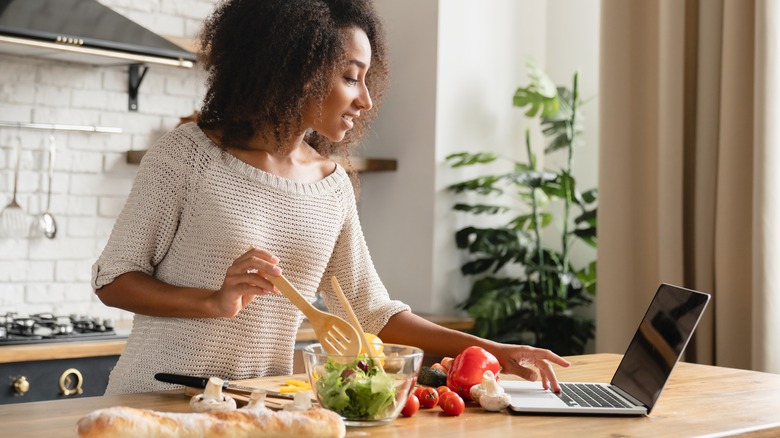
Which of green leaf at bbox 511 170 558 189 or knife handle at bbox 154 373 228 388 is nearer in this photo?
knife handle at bbox 154 373 228 388

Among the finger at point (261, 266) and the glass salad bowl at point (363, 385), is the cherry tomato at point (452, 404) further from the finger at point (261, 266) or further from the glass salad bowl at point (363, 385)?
the finger at point (261, 266)

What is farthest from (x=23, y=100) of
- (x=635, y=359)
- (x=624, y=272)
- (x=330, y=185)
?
(x=635, y=359)

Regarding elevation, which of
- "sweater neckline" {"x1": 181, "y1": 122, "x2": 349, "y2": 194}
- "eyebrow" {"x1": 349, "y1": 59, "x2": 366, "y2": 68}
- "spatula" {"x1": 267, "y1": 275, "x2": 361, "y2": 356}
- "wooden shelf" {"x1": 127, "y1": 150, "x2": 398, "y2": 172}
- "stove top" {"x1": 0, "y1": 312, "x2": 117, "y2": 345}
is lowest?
"stove top" {"x1": 0, "y1": 312, "x2": 117, "y2": 345}

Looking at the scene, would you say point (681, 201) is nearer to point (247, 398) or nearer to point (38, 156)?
point (247, 398)

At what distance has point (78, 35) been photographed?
2.95 metres

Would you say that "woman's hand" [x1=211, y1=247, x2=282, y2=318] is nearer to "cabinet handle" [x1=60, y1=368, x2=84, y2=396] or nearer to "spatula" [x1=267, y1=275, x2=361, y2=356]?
"spatula" [x1=267, y1=275, x2=361, y2=356]

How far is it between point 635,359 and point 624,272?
1516 mm

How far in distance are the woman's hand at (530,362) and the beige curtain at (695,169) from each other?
1.24 metres

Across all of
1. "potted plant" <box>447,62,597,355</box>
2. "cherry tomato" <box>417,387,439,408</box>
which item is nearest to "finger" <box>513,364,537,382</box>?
"cherry tomato" <box>417,387,439,408</box>

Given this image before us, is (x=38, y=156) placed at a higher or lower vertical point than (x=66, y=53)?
lower

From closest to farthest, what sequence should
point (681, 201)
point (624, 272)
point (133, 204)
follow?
point (133, 204)
point (681, 201)
point (624, 272)

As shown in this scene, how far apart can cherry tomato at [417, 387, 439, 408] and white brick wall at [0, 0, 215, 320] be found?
85.8 inches

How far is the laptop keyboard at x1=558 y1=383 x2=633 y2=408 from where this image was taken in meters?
1.53

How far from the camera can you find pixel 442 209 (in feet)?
12.1
